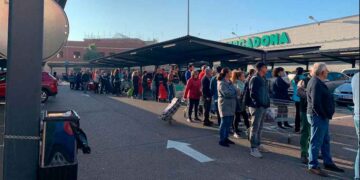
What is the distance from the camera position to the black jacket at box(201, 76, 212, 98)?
10.1m

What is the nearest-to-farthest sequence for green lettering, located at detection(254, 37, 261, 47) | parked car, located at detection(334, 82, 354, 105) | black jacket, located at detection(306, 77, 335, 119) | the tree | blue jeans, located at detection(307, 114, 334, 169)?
black jacket, located at detection(306, 77, 335, 119)
blue jeans, located at detection(307, 114, 334, 169)
parked car, located at detection(334, 82, 354, 105)
green lettering, located at detection(254, 37, 261, 47)
the tree

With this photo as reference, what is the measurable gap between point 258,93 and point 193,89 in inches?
173

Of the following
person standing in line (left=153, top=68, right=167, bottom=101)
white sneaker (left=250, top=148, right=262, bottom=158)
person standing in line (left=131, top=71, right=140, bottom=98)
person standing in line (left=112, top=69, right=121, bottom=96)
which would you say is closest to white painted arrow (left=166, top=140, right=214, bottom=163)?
white sneaker (left=250, top=148, right=262, bottom=158)

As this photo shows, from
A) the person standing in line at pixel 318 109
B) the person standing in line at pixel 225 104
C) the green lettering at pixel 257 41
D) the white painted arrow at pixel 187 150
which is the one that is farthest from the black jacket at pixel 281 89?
the green lettering at pixel 257 41

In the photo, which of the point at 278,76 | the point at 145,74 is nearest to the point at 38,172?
the point at 278,76

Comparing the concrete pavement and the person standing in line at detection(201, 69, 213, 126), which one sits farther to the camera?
the person standing in line at detection(201, 69, 213, 126)

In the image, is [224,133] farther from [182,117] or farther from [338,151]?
[182,117]

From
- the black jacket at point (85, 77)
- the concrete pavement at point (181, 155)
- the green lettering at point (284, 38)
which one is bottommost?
the concrete pavement at point (181, 155)

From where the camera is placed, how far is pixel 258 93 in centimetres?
658

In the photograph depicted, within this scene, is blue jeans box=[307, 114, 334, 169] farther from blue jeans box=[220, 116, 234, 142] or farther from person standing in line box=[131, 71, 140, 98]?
person standing in line box=[131, 71, 140, 98]

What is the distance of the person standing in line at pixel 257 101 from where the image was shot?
6.59 m

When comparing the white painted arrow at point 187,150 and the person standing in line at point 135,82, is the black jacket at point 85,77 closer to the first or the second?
the person standing in line at point 135,82

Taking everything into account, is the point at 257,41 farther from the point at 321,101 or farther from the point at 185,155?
the point at 321,101

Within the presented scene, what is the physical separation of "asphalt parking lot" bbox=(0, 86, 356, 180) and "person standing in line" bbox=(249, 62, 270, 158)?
32 cm
